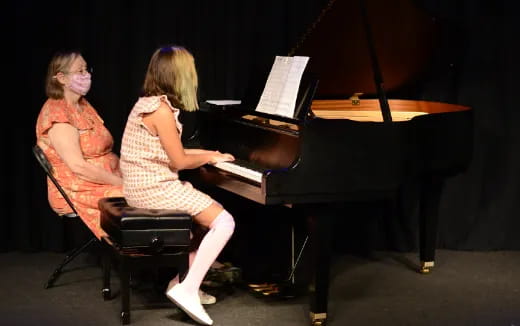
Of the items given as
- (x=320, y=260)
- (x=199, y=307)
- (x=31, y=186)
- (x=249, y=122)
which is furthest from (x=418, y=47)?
(x=31, y=186)

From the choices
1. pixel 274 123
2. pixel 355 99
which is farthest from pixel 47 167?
pixel 355 99

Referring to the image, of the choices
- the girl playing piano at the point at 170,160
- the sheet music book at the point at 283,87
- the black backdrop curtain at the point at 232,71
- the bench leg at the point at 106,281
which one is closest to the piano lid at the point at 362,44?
the sheet music book at the point at 283,87

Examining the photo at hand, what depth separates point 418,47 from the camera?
5594mm

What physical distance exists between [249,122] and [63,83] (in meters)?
1.18

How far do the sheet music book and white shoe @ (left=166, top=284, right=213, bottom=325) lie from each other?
1.01 metres

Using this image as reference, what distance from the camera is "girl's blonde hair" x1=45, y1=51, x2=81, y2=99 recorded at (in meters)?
5.30

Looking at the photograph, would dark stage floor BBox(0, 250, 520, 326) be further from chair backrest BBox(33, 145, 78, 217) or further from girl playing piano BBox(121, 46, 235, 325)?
chair backrest BBox(33, 145, 78, 217)

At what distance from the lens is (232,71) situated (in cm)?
621

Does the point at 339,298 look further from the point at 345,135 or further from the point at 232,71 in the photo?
the point at 232,71

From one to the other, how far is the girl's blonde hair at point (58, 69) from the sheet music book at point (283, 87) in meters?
1.22

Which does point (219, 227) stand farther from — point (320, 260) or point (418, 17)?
point (418, 17)

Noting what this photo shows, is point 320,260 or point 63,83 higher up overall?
point 63,83

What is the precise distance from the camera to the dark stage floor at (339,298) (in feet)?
15.6

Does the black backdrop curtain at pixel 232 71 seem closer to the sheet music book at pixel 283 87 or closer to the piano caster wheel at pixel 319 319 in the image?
the sheet music book at pixel 283 87
